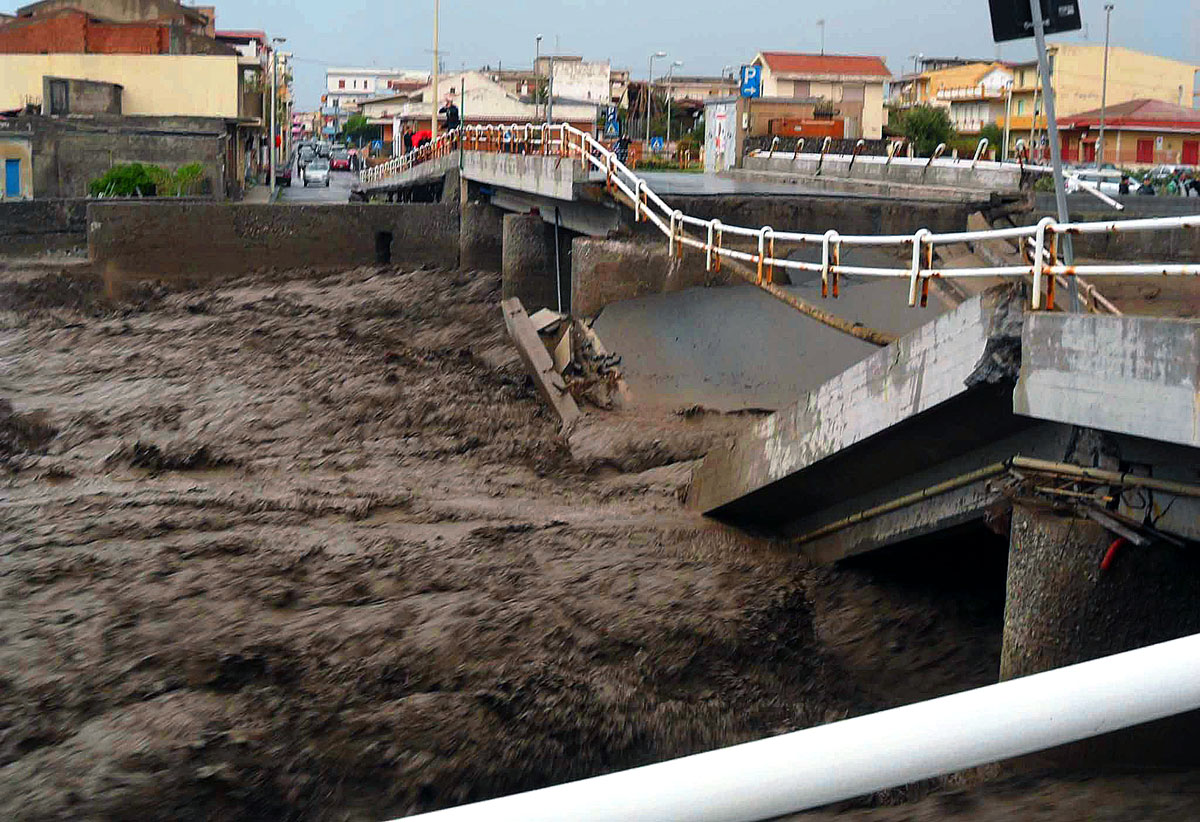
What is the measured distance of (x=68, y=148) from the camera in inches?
1873

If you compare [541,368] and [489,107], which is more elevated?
[489,107]

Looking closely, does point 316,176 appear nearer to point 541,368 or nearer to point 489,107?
point 489,107

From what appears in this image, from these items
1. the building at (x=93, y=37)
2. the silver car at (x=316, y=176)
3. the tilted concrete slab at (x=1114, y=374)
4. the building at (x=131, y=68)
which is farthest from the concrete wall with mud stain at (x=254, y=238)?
the building at (x=93, y=37)

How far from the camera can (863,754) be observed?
1739 mm

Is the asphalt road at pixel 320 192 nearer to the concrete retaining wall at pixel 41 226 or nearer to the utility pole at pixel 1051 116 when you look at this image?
the concrete retaining wall at pixel 41 226

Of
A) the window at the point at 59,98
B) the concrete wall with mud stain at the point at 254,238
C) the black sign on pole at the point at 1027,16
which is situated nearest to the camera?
the black sign on pole at the point at 1027,16

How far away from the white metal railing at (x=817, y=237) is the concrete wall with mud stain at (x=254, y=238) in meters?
2.46

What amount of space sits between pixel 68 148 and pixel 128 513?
40110 millimetres

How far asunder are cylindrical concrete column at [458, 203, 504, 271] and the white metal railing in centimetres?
144

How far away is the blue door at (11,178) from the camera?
46750 millimetres

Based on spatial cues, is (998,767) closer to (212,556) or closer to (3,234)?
(212,556)

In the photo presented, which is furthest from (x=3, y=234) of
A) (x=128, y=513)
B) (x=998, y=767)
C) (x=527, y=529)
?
(x=998, y=767)

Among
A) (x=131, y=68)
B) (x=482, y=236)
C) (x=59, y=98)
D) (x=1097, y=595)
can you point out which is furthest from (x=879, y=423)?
(x=131, y=68)

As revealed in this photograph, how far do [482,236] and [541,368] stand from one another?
14.1 meters
